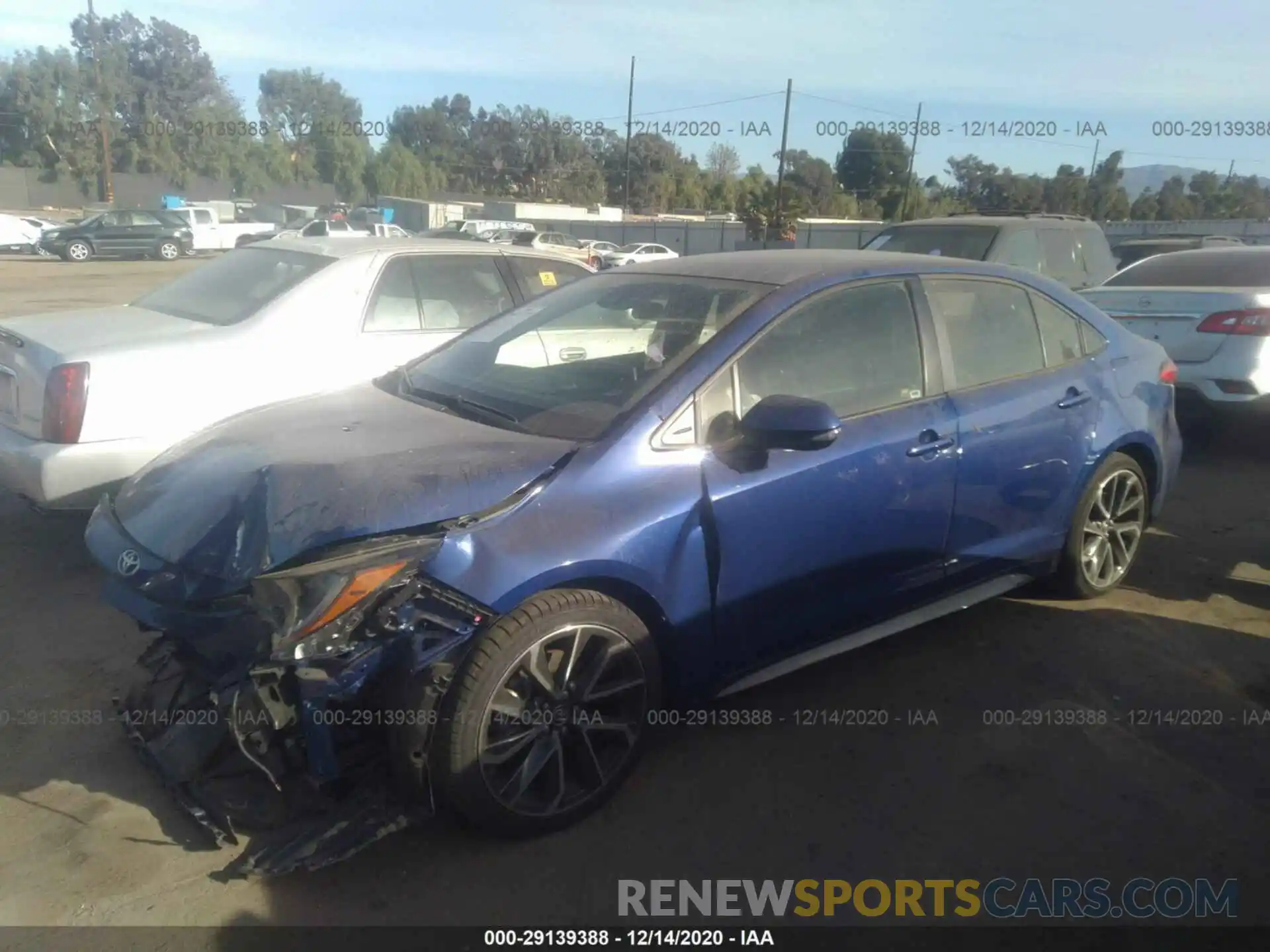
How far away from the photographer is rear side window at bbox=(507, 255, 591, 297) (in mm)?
6191

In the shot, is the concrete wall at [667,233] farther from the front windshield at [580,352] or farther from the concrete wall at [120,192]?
the front windshield at [580,352]

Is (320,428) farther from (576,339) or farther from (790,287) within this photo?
(790,287)

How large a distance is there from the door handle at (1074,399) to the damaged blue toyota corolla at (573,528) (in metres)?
0.02

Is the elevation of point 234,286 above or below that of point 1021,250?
below

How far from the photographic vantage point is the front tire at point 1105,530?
173 inches

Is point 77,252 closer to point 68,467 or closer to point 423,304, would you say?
point 423,304

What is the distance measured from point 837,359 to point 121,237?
3281cm

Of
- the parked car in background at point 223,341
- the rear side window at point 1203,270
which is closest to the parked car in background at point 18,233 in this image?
the parked car in background at point 223,341

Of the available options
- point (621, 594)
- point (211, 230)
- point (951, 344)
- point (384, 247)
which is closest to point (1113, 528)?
point (951, 344)

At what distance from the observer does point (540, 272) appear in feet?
20.7

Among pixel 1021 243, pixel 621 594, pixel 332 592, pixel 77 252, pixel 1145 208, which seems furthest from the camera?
pixel 1145 208

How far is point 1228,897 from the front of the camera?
8.94 feet

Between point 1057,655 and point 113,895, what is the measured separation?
3.51 m

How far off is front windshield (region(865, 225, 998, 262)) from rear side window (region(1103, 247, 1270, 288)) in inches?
45.9
